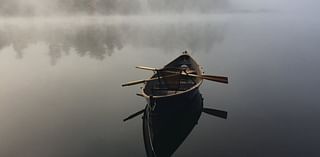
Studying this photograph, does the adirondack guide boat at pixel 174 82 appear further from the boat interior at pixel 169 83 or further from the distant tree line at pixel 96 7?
the distant tree line at pixel 96 7

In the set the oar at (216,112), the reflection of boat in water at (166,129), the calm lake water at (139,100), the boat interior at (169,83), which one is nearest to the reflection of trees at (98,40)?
the calm lake water at (139,100)

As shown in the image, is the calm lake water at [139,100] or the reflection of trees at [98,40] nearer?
the calm lake water at [139,100]

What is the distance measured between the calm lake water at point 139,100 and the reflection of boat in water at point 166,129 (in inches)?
17.4

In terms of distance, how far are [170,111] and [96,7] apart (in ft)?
352

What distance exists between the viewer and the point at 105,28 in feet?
270

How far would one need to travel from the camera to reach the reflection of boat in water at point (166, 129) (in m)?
18.3

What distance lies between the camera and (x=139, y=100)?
26.3 m

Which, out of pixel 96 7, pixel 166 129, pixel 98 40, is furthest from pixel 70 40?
pixel 96 7

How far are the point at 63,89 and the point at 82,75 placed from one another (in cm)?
518

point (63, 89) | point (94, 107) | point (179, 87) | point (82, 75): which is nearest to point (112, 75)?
point (82, 75)

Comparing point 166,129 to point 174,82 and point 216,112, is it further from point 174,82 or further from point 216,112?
point 216,112

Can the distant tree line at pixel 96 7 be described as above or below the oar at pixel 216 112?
above

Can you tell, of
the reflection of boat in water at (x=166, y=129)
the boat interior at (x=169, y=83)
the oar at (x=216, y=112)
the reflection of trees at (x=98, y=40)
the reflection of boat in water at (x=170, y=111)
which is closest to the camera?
the reflection of boat in water at (x=166, y=129)

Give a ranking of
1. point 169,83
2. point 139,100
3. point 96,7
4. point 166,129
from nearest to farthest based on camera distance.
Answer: point 166,129, point 169,83, point 139,100, point 96,7
